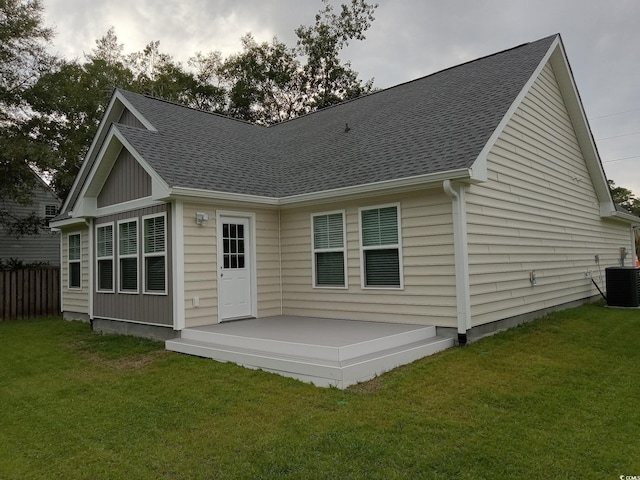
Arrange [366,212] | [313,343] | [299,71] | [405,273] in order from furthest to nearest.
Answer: [299,71] < [366,212] < [405,273] < [313,343]

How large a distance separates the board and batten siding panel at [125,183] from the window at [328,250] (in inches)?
129

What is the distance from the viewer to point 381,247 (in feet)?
25.2

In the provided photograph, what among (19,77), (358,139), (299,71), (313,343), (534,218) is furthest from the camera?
(299,71)

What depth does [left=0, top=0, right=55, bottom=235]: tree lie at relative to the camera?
638 inches

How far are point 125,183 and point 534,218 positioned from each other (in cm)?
827

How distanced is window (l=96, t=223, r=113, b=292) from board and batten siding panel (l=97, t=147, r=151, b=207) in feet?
1.89

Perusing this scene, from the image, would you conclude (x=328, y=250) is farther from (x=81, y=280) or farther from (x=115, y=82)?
(x=115, y=82)

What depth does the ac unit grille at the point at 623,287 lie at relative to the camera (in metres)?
10.5

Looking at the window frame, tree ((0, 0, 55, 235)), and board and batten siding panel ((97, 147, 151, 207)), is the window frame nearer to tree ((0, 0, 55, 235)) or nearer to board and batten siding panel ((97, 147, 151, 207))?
tree ((0, 0, 55, 235))

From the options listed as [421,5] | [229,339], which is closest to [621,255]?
[421,5]

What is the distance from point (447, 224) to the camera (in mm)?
6914

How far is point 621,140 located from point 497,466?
29980 mm

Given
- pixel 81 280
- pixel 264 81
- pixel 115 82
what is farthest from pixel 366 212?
pixel 264 81

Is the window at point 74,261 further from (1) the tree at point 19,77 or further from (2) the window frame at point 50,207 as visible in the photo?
(2) the window frame at point 50,207
